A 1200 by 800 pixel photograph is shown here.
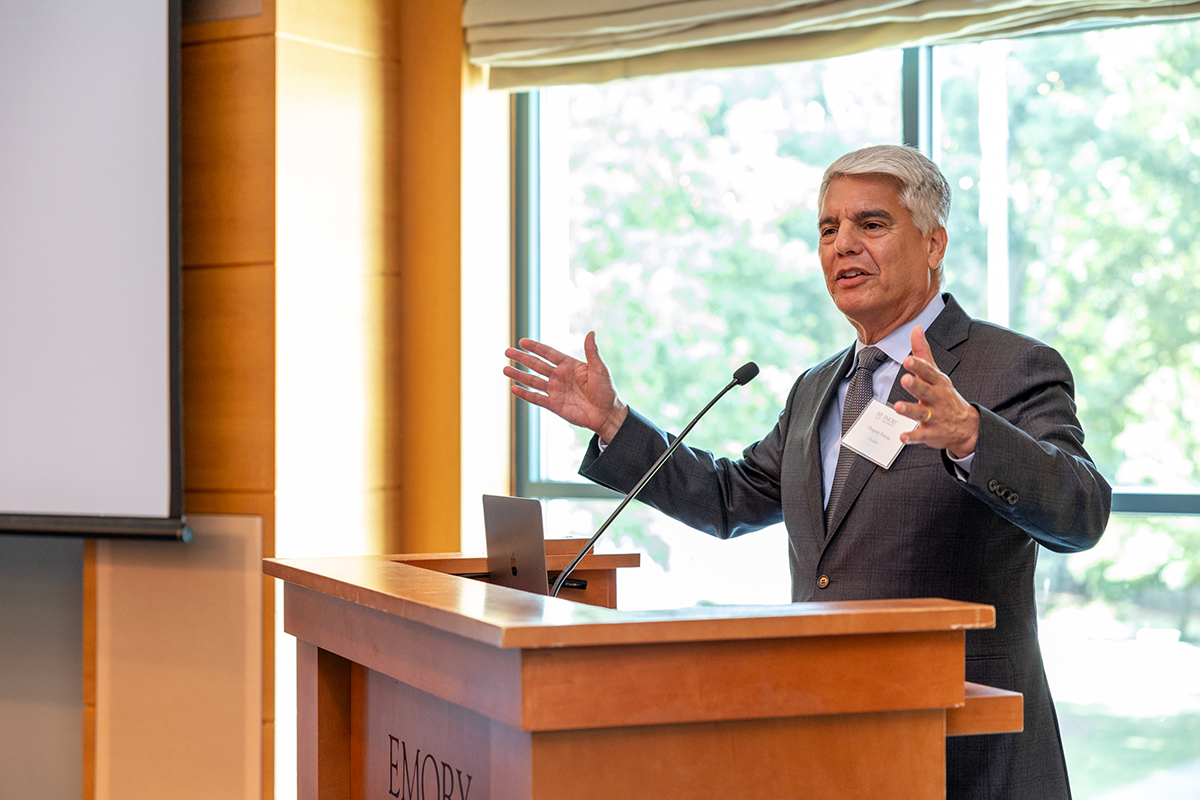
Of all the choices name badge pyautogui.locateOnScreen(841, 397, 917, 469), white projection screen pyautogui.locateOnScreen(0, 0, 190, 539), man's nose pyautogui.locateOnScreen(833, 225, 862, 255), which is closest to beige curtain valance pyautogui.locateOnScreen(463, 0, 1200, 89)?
white projection screen pyautogui.locateOnScreen(0, 0, 190, 539)

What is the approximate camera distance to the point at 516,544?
156cm

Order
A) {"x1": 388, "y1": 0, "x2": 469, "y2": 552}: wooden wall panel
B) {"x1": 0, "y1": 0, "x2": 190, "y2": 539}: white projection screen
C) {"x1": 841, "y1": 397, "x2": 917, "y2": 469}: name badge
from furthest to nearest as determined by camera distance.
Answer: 1. {"x1": 388, "y1": 0, "x2": 469, "y2": 552}: wooden wall panel
2. {"x1": 0, "y1": 0, "x2": 190, "y2": 539}: white projection screen
3. {"x1": 841, "y1": 397, "x2": 917, "y2": 469}: name badge

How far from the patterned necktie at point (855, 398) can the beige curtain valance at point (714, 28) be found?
59.2 inches

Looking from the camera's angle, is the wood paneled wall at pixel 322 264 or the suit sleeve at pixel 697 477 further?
the wood paneled wall at pixel 322 264

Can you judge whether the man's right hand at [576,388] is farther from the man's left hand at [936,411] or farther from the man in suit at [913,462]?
the man's left hand at [936,411]

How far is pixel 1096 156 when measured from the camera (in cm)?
295

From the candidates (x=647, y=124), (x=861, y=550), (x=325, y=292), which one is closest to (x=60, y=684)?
(x=325, y=292)

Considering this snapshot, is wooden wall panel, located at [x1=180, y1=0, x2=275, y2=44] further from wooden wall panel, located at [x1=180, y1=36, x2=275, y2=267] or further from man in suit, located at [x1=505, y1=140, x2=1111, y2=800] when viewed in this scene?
man in suit, located at [x1=505, y1=140, x2=1111, y2=800]

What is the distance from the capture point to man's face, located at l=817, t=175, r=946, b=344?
187cm

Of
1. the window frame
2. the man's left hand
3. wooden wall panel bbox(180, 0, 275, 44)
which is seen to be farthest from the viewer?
the window frame

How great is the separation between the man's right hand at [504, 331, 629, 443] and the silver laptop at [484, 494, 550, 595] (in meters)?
0.30

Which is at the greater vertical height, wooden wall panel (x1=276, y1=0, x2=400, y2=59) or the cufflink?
wooden wall panel (x1=276, y1=0, x2=400, y2=59)

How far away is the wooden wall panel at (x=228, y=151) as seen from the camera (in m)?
3.18

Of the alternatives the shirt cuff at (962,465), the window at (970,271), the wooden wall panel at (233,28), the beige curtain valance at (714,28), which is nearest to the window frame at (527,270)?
the window at (970,271)
